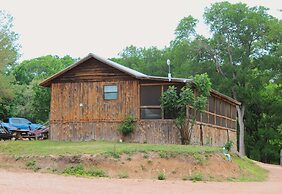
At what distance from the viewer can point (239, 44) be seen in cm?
4347

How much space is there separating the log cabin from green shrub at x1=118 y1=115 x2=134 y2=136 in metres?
0.26

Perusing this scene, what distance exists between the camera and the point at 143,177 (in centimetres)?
1791

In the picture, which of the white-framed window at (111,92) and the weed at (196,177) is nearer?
the weed at (196,177)

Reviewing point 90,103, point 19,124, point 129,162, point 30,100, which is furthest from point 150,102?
point 30,100

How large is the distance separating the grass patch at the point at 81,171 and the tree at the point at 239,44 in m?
26.4

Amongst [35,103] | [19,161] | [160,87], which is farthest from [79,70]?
[35,103]

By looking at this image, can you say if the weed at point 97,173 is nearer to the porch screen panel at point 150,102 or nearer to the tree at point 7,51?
the porch screen panel at point 150,102

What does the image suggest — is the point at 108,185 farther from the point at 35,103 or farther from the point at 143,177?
the point at 35,103

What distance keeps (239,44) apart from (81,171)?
29.7 metres

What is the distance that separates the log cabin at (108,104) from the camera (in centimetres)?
2464

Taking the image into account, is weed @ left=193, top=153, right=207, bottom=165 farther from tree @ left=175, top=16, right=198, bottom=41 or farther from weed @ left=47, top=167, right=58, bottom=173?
tree @ left=175, top=16, right=198, bottom=41

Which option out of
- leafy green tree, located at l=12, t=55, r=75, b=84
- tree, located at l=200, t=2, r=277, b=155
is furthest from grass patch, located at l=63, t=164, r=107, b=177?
leafy green tree, located at l=12, t=55, r=75, b=84

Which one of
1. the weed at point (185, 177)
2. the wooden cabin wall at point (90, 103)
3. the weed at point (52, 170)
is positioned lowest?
the weed at point (185, 177)

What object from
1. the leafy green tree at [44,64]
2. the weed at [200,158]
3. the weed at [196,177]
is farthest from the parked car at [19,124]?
the leafy green tree at [44,64]
